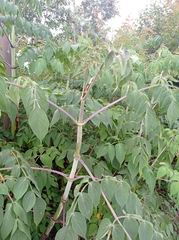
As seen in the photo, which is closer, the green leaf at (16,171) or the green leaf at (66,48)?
the green leaf at (16,171)

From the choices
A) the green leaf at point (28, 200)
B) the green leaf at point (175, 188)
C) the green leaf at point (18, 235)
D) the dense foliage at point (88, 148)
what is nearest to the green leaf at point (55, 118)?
the dense foliage at point (88, 148)

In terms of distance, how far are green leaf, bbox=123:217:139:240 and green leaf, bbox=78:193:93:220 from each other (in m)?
0.12

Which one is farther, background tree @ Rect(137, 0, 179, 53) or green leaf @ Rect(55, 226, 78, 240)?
background tree @ Rect(137, 0, 179, 53)

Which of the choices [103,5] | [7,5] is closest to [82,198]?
[7,5]

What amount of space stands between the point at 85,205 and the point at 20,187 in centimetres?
22

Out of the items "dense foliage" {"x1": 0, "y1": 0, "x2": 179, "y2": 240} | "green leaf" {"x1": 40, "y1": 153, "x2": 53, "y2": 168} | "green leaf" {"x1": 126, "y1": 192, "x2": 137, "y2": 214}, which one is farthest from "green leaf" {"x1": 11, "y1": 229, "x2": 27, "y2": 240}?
"green leaf" {"x1": 40, "y1": 153, "x2": 53, "y2": 168}

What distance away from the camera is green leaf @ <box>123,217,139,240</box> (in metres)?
0.72

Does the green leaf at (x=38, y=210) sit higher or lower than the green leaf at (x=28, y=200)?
lower

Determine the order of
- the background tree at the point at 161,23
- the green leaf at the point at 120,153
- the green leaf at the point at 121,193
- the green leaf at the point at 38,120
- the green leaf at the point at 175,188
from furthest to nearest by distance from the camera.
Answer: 1. the background tree at the point at 161,23
2. the green leaf at the point at 175,188
3. the green leaf at the point at 120,153
4. the green leaf at the point at 121,193
5. the green leaf at the point at 38,120

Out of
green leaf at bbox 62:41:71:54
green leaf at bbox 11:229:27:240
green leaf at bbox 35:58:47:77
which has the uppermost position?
green leaf at bbox 62:41:71:54

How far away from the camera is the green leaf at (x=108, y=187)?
80cm

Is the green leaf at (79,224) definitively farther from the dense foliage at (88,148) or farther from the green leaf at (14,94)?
the green leaf at (14,94)

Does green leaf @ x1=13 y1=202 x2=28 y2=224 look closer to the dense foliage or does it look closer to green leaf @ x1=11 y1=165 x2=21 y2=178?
the dense foliage

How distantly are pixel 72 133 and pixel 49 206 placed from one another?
0.52 m
